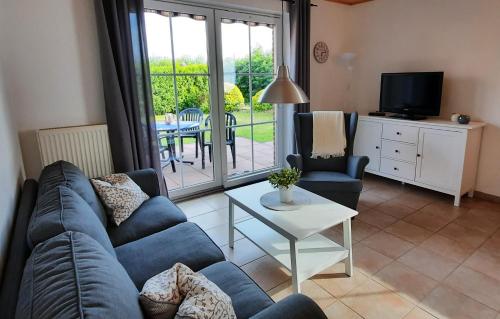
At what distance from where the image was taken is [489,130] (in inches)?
128

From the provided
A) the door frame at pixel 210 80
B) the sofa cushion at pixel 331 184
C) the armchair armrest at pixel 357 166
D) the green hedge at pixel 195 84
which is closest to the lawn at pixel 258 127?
the green hedge at pixel 195 84

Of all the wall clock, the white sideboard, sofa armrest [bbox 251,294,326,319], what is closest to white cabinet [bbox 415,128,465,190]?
the white sideboard

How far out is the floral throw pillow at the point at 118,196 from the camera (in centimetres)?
204

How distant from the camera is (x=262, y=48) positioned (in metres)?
3.75

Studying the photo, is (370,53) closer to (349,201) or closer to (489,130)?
(489,130)

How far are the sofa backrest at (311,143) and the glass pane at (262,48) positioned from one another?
2.81 feet

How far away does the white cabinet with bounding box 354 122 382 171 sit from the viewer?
3.82m

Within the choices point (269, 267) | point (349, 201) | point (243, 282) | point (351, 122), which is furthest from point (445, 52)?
point (243, 282)

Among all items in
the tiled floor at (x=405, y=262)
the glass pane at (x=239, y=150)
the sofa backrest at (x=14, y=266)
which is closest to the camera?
the sofa backrest at (x=14, y=266)

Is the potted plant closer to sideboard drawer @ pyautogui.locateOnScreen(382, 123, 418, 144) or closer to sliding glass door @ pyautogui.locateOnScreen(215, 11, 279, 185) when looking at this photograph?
sliding glass door @ pyautogui.locateOnScreen(215, 11, 279, 185)

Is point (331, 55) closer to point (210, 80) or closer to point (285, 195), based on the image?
point (210, 80)

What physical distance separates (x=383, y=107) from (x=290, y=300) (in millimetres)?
3401

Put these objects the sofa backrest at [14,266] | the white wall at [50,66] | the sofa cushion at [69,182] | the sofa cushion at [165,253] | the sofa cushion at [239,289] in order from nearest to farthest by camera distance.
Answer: the sofa backrest at [14,266] < the sofa cushion at [239,289] < the sofa cushion at [165,253] < the sofa cushion at [69,182] < the white wall at [50,66]

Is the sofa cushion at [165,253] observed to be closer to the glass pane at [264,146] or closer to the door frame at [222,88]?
the door frame at [222,88]
